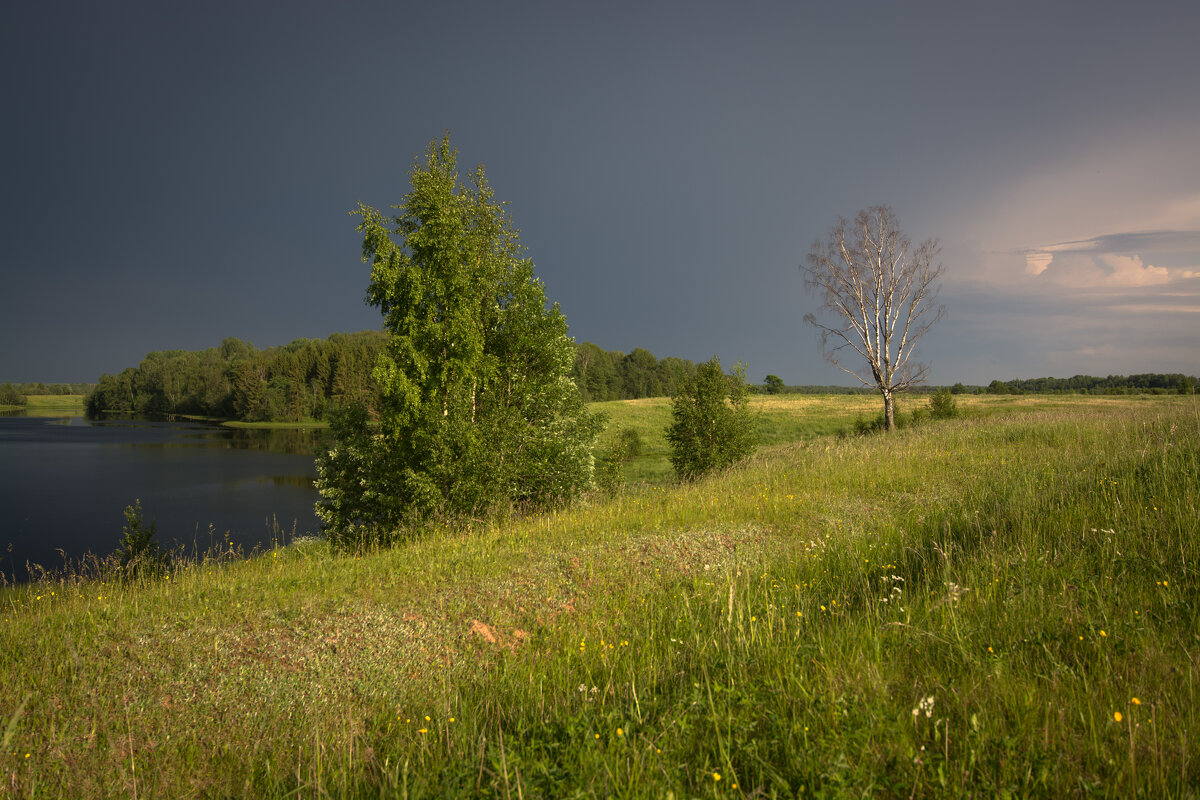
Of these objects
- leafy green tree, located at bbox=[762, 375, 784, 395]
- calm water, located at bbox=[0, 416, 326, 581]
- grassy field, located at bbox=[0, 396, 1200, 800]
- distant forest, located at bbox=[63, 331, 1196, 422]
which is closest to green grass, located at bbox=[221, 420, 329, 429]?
distant forest, located at bbox=[63, 331, 1196, 422]

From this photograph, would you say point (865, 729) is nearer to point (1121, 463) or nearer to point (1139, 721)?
point (1139, 721)

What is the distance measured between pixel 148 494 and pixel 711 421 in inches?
1806

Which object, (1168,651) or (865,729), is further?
(1168,651)

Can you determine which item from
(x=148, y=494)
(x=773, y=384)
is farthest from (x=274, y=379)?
(x=773, y=384)

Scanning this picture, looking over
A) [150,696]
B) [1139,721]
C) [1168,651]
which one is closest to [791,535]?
[1168,651]

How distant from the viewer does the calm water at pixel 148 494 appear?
2806 centimetres

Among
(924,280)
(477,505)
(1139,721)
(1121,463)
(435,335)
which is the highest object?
(924,280)

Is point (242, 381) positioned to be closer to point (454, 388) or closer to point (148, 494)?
point (148, 494)

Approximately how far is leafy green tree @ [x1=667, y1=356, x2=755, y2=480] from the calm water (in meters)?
14.3

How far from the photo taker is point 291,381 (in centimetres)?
11812

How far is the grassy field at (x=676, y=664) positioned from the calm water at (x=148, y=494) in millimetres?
6962

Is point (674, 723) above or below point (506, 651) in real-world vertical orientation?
above

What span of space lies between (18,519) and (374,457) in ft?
115

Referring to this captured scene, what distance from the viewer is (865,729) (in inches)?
101
